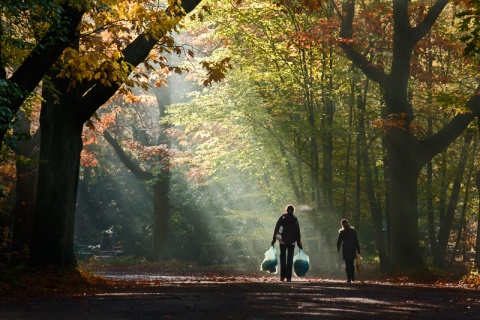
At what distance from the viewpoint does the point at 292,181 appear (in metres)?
35.8

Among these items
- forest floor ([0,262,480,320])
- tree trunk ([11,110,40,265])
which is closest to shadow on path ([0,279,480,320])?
forest floor ([0,262,480,320])

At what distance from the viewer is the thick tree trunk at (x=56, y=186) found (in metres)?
19.6

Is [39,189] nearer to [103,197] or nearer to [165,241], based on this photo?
[165,241]

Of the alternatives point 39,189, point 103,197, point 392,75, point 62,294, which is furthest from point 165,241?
point 62,294

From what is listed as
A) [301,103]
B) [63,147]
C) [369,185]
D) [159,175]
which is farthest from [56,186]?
[159,175]

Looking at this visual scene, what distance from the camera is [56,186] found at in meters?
19.9

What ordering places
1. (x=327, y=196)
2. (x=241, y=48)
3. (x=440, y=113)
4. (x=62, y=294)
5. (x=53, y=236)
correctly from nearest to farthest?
1. (x=62, y=294)
2. (x=53, y=236)
3. (x=241, y=48)
4. (x=327, y=196)
5. (x=440, y=113)

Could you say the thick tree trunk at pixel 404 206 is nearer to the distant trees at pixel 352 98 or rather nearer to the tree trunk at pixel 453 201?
the distant trees at pixel 352 98

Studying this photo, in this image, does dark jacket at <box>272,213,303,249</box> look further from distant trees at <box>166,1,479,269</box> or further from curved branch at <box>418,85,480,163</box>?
curved branch at <box>418,85,480,163</box>

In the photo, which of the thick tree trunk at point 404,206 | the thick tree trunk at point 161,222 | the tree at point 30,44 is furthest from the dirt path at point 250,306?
the thick tree trunk at point 161,222

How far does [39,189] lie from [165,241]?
28.2 m

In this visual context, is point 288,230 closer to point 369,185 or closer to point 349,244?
point 349,244

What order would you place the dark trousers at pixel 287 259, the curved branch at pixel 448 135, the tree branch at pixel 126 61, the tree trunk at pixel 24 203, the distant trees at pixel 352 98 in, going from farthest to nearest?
the distant trees at pixel 352 98
the curved branch at pixel 448 135
the tree trunk at pixel 24 203
the dark trousers at pixel 287 259
the tree branch at pixel 126 61

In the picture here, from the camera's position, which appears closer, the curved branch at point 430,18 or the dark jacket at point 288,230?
the dark jacket at point 288,230
